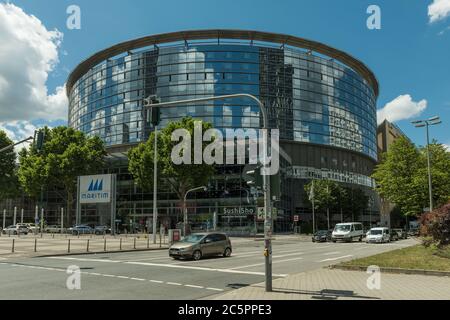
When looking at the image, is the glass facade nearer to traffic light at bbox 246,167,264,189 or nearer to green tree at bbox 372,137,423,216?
green tree at bbox 372,137,423,216

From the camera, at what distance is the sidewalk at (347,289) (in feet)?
33.7

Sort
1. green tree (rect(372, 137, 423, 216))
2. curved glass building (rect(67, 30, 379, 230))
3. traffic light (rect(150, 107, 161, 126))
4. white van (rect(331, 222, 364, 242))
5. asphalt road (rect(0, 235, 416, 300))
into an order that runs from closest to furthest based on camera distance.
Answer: asphalt road (rect(0, 235, 416, 300)), traffic light (rect(150, 107, 161, 126)), green tree (rect(372, 137, 423, 216)), white van (rect(331, 222, 364, 242)), curved glass building (rect(67, 30, 379, 230))

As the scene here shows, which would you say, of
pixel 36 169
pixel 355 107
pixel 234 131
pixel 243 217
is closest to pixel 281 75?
pixel 234 131

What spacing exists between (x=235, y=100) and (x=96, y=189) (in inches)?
1273

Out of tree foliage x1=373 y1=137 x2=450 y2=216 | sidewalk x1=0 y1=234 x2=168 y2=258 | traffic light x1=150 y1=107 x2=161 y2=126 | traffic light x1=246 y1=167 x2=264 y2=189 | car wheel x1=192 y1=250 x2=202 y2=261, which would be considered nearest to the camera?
traffic light x1=246 y1=167 x2=264 y2=189

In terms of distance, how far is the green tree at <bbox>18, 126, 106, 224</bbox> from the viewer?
6391 centimetres

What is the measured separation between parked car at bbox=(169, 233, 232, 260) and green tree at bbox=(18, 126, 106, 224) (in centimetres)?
4561

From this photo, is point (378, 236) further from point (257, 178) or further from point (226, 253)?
point (257, 178)

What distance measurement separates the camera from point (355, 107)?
315ft

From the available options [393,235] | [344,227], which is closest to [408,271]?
[344,227]

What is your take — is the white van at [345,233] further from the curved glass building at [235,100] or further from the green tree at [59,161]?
the green tree at [59,161]

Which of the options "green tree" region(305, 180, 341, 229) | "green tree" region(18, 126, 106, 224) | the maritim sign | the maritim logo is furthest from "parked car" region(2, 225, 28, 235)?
"green tree" region(305, 180, 341, 229)

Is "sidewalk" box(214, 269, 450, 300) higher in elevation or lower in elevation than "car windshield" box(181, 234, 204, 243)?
lower

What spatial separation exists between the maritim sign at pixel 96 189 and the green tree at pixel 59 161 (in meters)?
9.54
